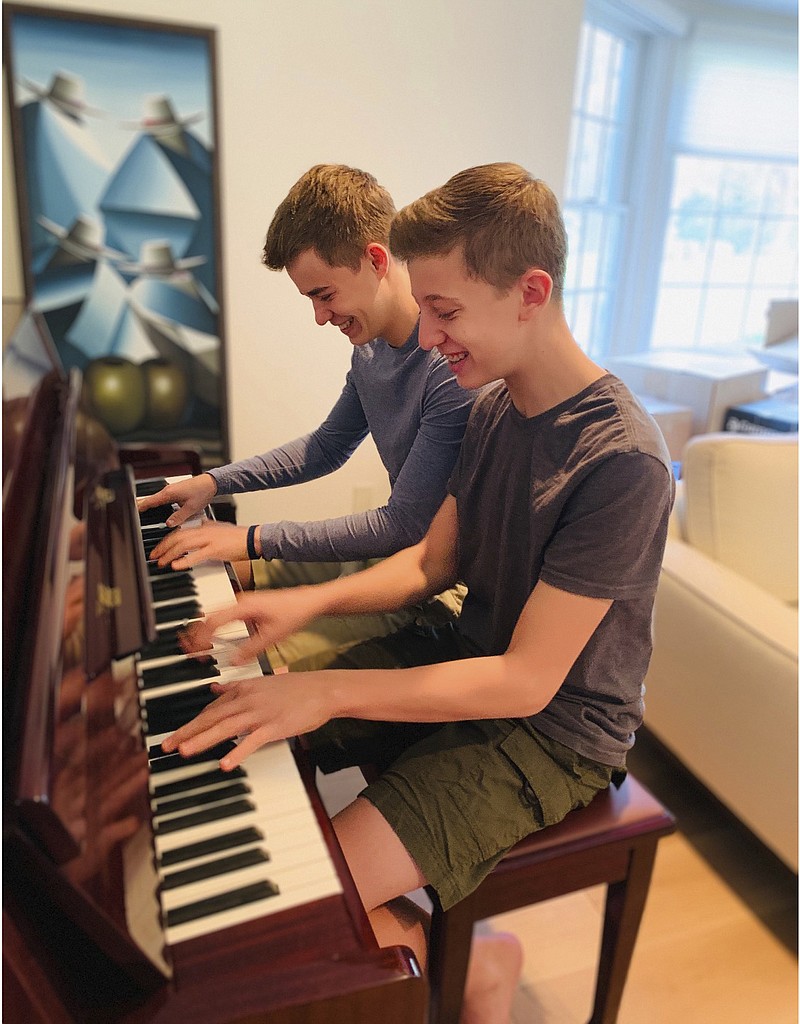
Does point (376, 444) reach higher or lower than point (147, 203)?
lower

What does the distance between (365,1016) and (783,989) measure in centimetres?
125

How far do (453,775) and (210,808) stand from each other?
0.37m

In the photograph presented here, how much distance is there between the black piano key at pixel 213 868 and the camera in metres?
0.55

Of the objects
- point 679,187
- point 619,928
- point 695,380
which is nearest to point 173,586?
point 619,928

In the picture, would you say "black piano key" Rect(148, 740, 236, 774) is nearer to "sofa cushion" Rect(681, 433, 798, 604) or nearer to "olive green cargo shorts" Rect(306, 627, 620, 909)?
"olive green cargo shorts" Rect(306, 627, 620, 909)

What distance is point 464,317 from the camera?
0.73 meters

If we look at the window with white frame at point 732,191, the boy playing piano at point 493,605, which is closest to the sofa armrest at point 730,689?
the boy playing piano at point 493,605

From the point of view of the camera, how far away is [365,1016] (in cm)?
54

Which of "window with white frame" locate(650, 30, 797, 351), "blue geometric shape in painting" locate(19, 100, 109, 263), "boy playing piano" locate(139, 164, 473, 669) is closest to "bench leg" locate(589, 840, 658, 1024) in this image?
"boy playing piano" locate(139, 164, 473, 669)

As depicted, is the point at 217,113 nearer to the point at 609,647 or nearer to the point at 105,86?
the point at 105,86

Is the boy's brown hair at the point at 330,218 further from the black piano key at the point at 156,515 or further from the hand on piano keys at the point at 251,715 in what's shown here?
the hand on piano keys at the point at 251,715

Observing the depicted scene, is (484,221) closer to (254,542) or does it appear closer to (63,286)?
(254,542)

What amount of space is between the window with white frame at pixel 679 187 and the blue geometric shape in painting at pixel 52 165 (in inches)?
22.0

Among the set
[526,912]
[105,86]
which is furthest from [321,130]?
[526,912]
